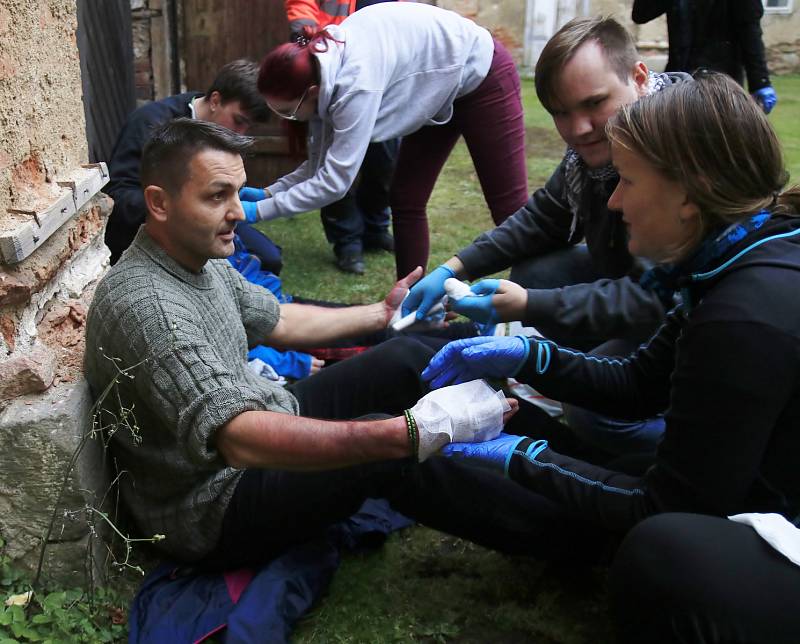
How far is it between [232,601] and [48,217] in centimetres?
105

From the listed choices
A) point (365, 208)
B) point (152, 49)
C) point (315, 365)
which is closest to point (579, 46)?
point (315, 365)

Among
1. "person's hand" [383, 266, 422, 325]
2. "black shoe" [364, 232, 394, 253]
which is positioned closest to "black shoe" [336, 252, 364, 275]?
"black shoe" [364, 232, 394, 253]

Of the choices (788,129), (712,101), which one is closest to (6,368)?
(712,101)

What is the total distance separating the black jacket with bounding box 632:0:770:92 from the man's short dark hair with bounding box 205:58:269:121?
2232 millimetres

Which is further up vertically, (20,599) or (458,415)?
(458,415)

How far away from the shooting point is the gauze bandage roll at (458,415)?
1856 mm

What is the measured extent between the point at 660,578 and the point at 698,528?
0.12 m

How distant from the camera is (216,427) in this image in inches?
71.4

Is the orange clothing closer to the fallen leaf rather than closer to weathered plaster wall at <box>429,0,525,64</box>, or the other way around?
the fallen leaf

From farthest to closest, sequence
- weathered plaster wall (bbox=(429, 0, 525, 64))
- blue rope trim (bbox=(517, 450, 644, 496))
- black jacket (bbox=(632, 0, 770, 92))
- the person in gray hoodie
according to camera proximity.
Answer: weathered plaster wall (bbox=(429, 0, 525, 64))
black jacket (bbox=(632, 0, 770, 92))
the person in gray hoodie
blue rope trim (bbox=(517, 450, 644, 496))

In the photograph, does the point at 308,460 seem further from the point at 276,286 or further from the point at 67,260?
the point at 276,286

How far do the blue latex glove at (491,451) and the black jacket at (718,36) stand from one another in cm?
312

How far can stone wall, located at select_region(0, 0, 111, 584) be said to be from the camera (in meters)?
1.96

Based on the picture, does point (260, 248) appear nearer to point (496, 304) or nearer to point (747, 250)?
point (496, 304)
